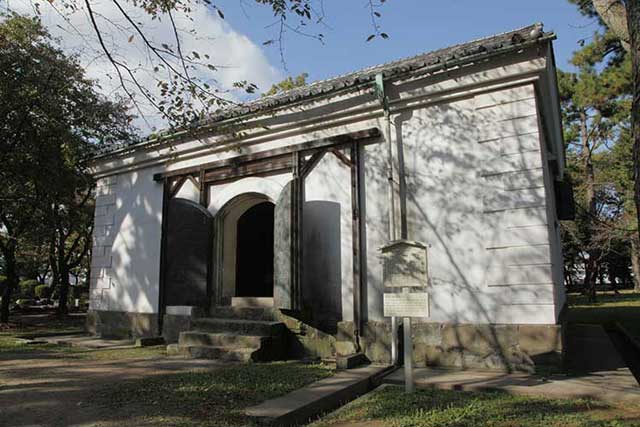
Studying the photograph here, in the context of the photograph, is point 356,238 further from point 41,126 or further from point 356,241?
point 41,126

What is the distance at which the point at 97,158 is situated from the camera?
34.6ft

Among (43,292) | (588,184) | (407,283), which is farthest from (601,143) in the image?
(43,292)

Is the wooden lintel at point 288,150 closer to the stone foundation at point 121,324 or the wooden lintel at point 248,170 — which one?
the wooden lintel at point 248,170

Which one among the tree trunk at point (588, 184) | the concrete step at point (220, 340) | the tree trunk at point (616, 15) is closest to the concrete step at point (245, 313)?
the concrete step at point (220, 340)

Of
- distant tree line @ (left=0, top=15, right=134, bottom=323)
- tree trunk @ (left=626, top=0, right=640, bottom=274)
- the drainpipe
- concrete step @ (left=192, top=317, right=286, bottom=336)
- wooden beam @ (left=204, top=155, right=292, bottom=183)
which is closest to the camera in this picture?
tree trunk @ (left=626, top=0, right=640, bottom=274)

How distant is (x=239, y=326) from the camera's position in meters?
7.23

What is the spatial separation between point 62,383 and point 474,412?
15.4 feet

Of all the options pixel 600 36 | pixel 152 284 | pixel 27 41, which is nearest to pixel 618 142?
pixel 600 36

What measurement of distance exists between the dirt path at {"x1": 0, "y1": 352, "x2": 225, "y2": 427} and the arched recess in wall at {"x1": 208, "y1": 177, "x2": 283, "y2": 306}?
73.1 inches

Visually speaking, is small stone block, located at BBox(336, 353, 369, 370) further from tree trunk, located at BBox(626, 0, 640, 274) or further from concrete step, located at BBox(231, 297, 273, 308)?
tree trunk, located at BBox(626, 0, 640, 274)

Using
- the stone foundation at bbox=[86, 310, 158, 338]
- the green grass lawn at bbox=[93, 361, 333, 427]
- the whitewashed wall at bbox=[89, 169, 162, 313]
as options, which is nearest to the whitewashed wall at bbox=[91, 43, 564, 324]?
the green grass lawn at bbox=[93, 361, 333, 427]

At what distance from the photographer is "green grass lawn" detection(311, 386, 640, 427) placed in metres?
3.80

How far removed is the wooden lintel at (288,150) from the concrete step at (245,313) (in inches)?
105

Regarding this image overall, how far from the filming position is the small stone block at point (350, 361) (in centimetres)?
607
